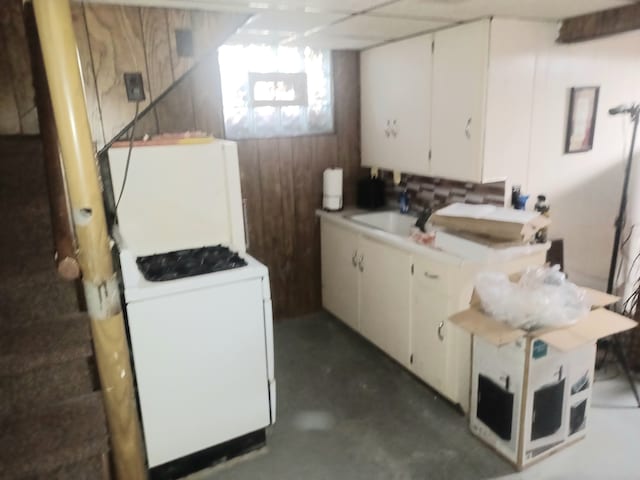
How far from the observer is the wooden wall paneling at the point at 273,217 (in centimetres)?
328

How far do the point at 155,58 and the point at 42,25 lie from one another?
2.75 ft

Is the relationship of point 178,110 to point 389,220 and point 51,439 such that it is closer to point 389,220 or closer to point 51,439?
point 389,220

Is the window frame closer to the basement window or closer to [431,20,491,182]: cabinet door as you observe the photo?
the basement window

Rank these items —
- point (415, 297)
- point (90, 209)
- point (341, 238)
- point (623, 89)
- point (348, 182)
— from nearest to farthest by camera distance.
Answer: point (90, 209) < point (415, 297) < point (623, 89) < point (341, 238) < point (348, 182)

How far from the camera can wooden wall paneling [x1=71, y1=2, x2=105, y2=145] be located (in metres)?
2.00

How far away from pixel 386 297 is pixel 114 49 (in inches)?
77.3

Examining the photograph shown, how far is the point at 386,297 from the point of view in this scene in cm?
287

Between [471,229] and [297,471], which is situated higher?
[471,229]

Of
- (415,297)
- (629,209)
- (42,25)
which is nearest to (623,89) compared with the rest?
(629,209)

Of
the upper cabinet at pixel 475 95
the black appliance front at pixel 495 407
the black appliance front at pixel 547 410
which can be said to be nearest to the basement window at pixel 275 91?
the upper cabinet at pixel 475 95

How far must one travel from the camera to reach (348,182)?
11.9 ft

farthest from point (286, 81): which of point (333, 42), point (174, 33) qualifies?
point (174, 33)

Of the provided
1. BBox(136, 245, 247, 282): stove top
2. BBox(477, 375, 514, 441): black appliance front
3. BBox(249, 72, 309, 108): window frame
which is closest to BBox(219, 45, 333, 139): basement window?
BBox(249, 72, 309, 108): window frame

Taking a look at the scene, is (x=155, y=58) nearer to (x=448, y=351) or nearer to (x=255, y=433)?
(x=255, y=433)
